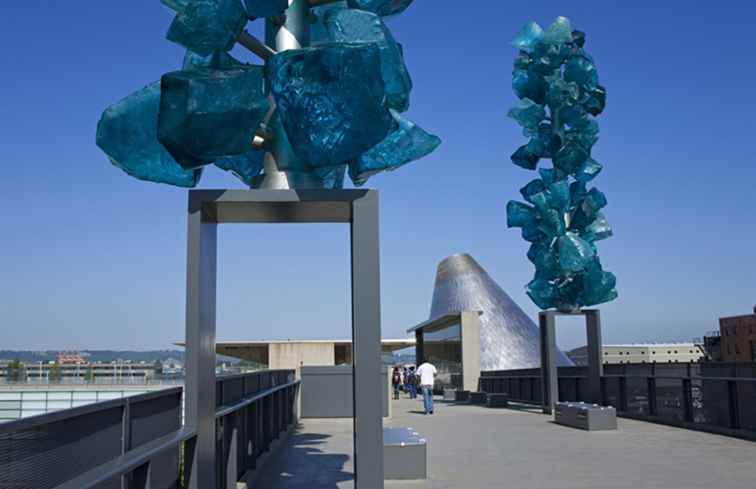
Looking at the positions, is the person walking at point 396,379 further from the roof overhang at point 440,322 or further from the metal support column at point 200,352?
the metal support column at point 200,352

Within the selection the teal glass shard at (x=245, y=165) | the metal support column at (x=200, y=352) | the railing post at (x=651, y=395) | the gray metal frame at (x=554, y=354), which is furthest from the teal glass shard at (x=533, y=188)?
the metal support column at (x=200, y=352)

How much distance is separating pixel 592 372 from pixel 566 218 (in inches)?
150

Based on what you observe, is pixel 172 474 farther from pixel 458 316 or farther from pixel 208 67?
pixel 458 316

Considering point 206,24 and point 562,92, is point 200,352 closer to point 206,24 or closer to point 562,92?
point 206,24

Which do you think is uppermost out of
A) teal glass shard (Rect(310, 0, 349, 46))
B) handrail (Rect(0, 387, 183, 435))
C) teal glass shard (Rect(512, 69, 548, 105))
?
teal glass shard (Rect(512, 69, 548, 105))

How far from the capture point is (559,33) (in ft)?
64.3

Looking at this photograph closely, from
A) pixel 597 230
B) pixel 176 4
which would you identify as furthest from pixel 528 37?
pixel 176 4

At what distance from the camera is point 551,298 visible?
19.5 metres

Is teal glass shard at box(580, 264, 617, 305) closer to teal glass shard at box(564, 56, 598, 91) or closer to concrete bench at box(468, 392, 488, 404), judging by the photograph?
teal glass shard at box(564, 56, 598, 91)

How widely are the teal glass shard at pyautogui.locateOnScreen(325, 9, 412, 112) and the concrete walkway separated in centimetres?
419

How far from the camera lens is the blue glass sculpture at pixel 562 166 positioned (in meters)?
19.3

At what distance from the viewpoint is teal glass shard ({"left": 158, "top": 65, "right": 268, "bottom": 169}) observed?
18.8 ft

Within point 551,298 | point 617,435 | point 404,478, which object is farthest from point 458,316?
point 404,478

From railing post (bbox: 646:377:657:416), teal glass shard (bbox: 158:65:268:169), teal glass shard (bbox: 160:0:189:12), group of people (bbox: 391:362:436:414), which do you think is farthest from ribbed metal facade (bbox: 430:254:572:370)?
teal glass shard (bbox: 158:65:268:169)
